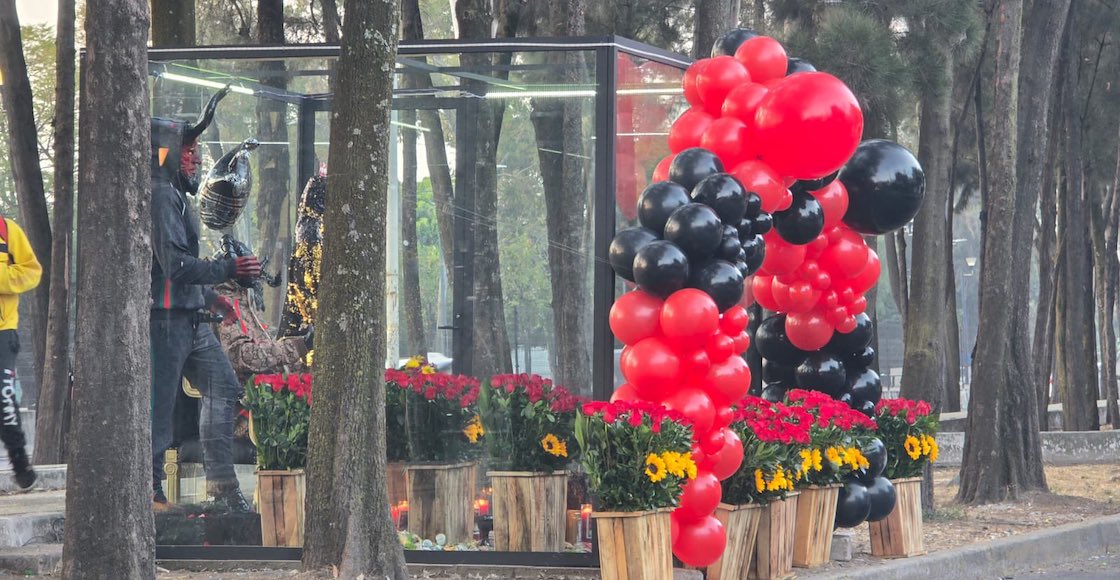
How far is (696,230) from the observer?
25.1ft

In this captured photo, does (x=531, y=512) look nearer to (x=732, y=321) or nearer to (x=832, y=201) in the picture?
(x=732, y=321)

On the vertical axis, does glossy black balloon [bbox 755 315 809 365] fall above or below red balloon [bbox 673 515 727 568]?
above

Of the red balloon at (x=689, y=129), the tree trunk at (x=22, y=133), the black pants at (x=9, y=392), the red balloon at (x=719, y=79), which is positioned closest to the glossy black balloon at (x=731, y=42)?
the red balloon at (x=719, y=79)

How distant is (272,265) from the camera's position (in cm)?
905

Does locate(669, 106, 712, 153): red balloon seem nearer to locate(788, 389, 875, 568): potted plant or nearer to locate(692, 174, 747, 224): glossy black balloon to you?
locate(692, 174, 747, 224): glossy black balloon

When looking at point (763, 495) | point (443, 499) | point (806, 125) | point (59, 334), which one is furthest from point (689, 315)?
point (59, 334)

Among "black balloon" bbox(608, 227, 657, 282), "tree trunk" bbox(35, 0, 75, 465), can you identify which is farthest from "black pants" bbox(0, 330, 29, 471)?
"tree trunk" bbox(35, 0, 75, 465)

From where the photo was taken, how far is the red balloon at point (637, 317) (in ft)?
25.4

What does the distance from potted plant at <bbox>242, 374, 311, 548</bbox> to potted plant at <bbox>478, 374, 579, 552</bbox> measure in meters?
1.25

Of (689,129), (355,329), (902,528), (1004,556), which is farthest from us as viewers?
(1004,556)

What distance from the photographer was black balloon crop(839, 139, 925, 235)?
30.1 feet

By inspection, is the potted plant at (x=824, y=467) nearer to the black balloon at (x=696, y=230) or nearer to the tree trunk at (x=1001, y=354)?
the black balloon at (x=696, y=230)

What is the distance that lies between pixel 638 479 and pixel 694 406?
22.9 inches

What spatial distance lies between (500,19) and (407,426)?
7.35m
